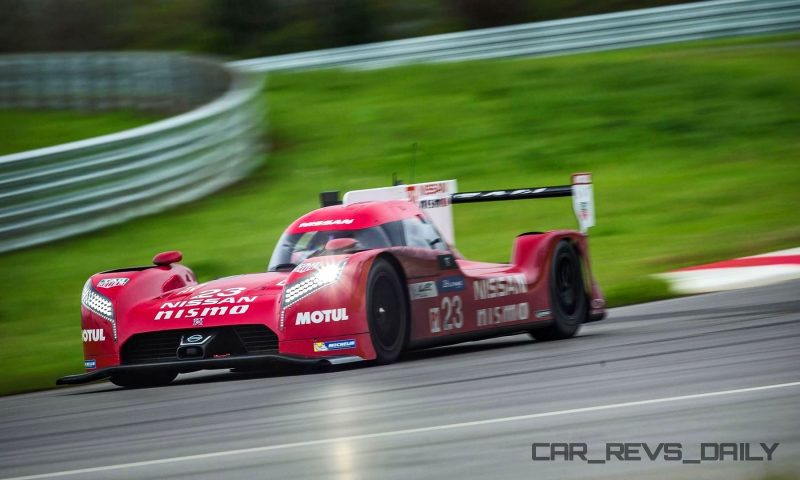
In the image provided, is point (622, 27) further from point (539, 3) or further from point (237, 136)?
point (237, 136)

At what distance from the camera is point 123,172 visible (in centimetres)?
1526

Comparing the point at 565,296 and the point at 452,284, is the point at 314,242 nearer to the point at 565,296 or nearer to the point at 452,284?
the point at 452,284

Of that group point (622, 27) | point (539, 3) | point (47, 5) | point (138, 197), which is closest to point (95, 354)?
point (138, 197)

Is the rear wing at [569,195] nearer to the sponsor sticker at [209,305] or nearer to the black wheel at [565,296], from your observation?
the black wheel at [565,296]

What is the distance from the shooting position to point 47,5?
42125 mm

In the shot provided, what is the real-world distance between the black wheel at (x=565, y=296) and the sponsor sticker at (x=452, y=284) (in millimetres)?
1109

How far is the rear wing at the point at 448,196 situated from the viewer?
1011 centimetres

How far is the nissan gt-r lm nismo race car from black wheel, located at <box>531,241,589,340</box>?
2 cm

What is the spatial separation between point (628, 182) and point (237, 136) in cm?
540

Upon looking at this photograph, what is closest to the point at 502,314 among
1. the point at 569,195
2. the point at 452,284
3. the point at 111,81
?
the point at 452,284

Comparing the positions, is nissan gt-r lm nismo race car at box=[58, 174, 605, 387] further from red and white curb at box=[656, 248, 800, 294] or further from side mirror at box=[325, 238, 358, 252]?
red and white curb at box=[656, 248, 800, 294]

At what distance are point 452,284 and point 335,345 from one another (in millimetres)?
1248

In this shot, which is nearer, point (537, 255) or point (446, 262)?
point (446, 262)

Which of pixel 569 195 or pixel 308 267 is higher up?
pixel 569 195
